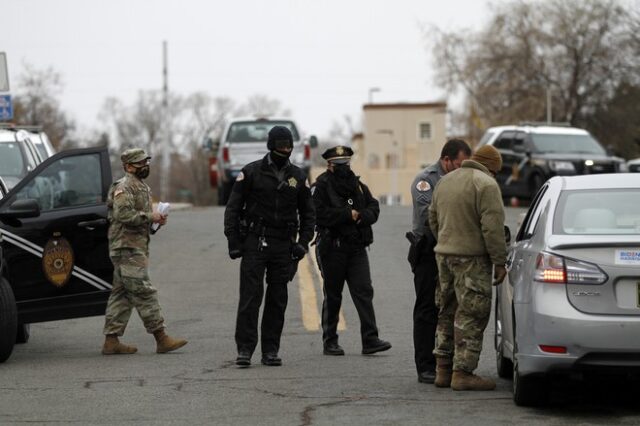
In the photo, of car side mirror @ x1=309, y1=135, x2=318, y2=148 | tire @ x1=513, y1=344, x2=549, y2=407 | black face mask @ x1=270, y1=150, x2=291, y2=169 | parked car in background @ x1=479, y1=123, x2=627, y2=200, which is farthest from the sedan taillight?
car side mirror @ x1=309, y1=135, x2=318, y2=148

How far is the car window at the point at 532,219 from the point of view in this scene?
388 inches

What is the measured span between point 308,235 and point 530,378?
3.18 metres

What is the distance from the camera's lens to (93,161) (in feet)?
42.7

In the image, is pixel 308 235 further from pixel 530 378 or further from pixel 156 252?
pixel 156 252

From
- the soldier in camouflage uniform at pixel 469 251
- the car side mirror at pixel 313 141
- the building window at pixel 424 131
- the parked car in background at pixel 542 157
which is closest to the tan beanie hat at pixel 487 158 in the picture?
the soldier in camouflage uniform at pixel 469 251

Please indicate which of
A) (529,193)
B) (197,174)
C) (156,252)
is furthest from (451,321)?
(197,174)

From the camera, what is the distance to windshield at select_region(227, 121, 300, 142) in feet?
104

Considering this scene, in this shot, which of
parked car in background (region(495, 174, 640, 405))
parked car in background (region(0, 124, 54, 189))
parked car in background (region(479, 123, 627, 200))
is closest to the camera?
parked car in background (region(495, 174, 640, 405))

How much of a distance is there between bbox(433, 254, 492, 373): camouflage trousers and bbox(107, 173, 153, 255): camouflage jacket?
328 centimetres

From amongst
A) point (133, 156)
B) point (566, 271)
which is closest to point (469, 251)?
point (566, 271)

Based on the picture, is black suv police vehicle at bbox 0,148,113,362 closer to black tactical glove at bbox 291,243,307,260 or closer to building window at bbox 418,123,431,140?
black tactical glove at bbox 291,243,307,260

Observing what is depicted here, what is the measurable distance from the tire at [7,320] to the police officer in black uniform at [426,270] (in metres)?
3.39

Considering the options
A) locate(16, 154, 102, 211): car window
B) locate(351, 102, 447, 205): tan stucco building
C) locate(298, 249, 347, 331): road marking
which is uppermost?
locate(16, 154, 102, 211): car window

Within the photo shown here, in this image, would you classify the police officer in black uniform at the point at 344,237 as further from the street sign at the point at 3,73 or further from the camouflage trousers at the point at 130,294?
the street sign at the point at 3,73
